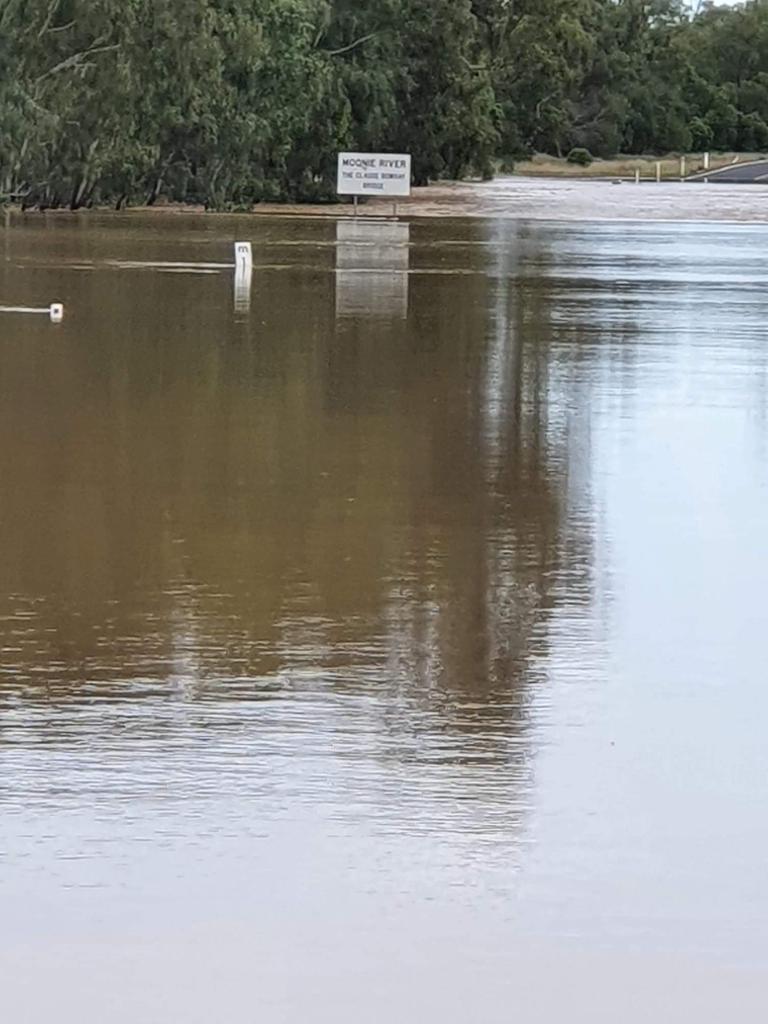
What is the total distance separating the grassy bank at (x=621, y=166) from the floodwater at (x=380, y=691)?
83565 mm

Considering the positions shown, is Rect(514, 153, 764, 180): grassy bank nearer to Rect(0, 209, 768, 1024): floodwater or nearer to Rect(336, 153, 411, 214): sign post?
Rect(336, 153, 411, 214): sign post

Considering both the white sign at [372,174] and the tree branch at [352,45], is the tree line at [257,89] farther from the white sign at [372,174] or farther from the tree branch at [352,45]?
the white sign at [372,174]

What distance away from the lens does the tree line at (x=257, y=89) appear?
4816 cm

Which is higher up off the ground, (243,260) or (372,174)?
(372,174)

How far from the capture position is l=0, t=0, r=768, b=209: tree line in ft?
158

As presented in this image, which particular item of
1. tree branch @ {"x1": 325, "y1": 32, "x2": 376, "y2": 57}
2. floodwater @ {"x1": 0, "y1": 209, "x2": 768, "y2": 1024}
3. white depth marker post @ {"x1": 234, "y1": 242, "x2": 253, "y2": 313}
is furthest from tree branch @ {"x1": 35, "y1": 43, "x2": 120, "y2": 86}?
floodwater @ {"x1": 0, "y1": 209, "x2": 768, "y2": 1024}

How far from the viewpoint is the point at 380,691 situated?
8102mm

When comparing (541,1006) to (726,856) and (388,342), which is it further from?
(388,342)

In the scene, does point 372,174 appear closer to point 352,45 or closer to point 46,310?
point 352,45

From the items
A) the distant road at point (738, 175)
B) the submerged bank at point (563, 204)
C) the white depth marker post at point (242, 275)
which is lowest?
the white depth marker post at point (242, 275)

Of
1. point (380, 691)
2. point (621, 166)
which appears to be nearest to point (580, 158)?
point (621, 166)

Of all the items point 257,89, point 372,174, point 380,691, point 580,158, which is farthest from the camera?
point 580,158

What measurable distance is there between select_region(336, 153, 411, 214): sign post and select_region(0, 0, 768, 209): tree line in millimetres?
1972

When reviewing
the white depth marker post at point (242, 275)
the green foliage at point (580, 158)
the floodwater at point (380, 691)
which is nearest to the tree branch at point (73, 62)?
the white depth marker post at point (242, 275)
